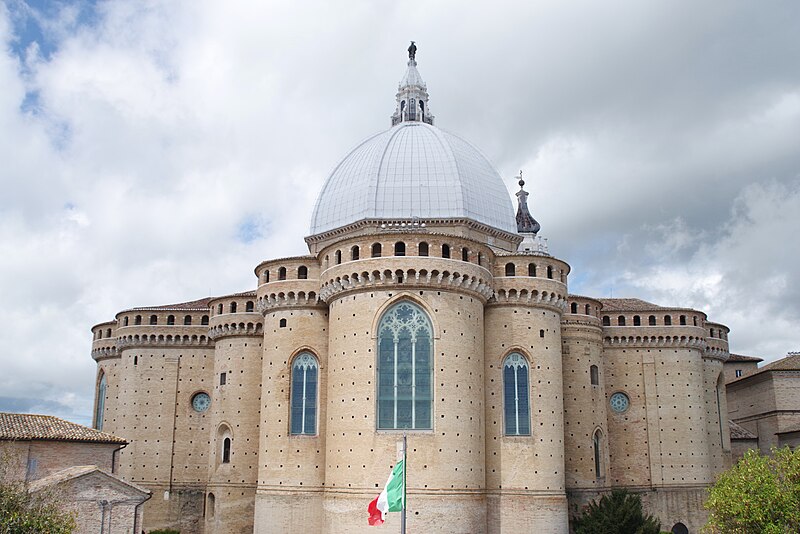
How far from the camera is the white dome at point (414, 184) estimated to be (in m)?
37.0

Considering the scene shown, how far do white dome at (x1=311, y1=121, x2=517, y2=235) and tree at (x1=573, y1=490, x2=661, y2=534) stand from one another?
13.3 metres

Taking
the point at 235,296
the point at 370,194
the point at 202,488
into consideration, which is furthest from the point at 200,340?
the point at 370,194

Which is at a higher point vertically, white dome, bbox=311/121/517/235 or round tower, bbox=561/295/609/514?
white dome, bbox=311/121/517/235

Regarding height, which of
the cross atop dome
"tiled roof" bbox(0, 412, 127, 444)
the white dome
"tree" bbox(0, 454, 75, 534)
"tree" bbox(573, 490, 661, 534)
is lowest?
"tree" bbox(573, 490, 661, 534)

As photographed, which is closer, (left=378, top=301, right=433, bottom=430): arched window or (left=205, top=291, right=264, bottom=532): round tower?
(left=378, top=301, right=433, bottom=430): arched window

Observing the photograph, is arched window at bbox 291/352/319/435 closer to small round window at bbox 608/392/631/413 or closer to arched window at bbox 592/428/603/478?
arched window at bbox 592/428/603/478

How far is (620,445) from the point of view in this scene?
3997cm

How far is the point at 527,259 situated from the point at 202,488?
19.6 metres

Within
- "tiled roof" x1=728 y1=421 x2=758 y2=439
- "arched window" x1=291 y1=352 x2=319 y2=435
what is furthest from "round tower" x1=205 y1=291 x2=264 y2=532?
"tiled roof" x1=728 y1=421 x2=758 y2=439

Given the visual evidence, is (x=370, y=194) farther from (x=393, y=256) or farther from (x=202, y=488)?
(x=202, y=488)

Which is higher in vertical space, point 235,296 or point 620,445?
point 235,296

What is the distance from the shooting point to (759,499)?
74.3 feet

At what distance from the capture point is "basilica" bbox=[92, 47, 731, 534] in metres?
30.6

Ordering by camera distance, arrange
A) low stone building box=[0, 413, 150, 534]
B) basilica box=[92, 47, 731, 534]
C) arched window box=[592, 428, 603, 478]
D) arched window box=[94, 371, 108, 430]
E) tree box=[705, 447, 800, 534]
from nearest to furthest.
A: tree box=[705, 447, 800, 534] < low stone building box=[0, 413, 150, 534] < basilica box=[92, 47, 731, 534] < arched window box=[592, 428, 603, 478] < arched window box=[94, 371, 108, 430]
